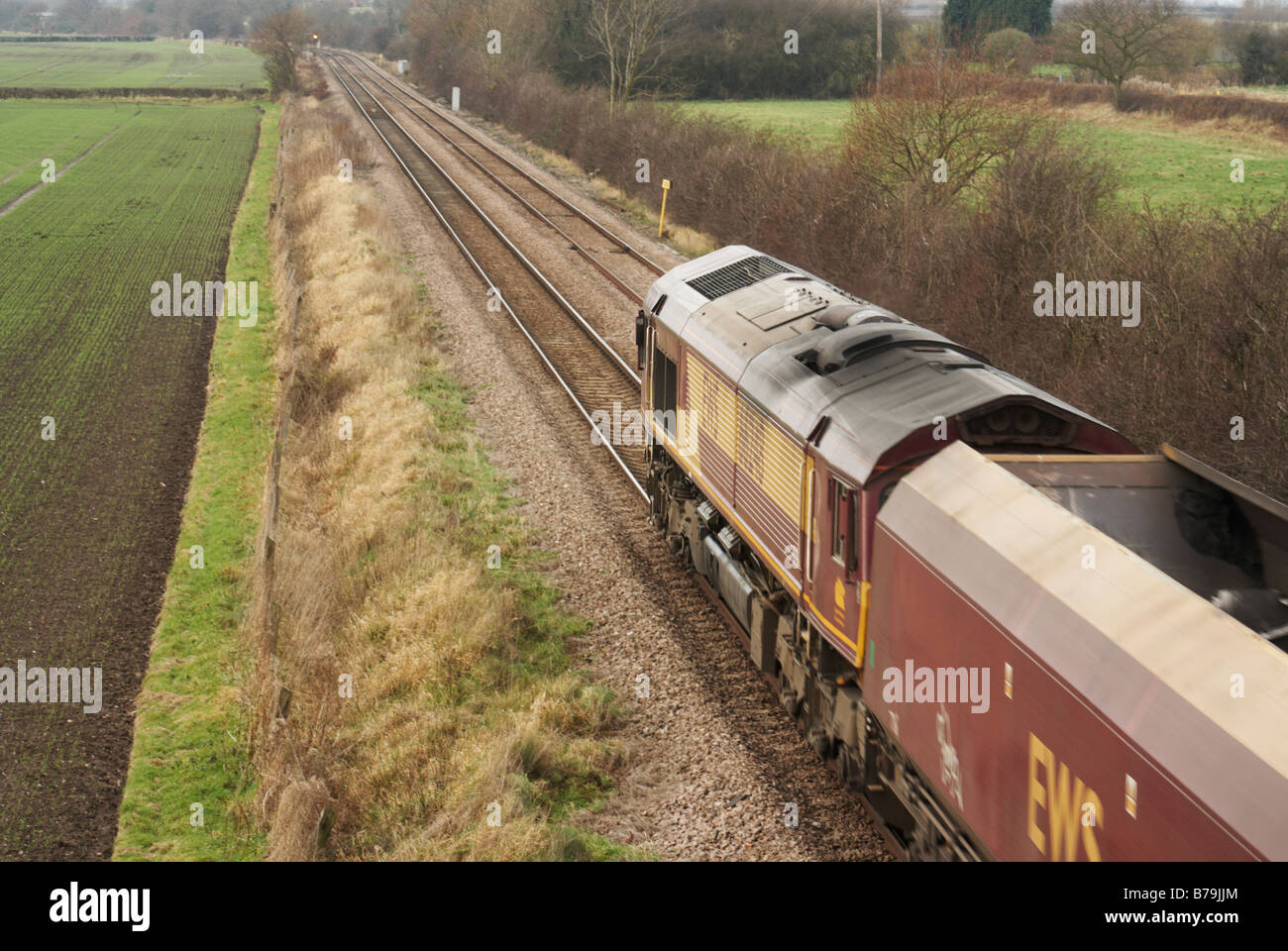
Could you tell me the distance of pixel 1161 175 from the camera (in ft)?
110

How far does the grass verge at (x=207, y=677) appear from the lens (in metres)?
10.4

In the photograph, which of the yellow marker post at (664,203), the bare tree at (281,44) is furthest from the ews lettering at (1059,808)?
the bare tree at (281,44)

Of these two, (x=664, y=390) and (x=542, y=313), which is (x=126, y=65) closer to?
(x=542, y=313)

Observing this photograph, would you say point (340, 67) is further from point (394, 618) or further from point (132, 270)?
point (394, 618)


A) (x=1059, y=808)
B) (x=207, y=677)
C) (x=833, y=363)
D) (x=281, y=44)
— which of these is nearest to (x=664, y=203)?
(x=207, y=677)

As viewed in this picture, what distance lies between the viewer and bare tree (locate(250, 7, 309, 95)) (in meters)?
81.4

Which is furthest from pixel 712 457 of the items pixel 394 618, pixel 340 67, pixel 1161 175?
pixel 340 67

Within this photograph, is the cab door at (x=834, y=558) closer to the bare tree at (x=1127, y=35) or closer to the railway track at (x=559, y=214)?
the railway track at (x=559, y=214)

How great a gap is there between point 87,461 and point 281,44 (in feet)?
237

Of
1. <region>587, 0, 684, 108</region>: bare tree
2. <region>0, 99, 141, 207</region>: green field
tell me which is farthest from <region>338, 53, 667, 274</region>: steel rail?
<region>0, 99, 141, 207</region>: green field

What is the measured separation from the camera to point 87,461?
1947 cm

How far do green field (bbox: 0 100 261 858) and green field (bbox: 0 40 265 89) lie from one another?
226ft

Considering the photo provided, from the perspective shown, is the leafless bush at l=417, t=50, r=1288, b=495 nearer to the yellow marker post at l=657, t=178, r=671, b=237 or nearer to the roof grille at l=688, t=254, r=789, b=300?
the yellow marker post at l=657, t=178, r=671, b=237

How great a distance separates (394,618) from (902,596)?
23.4 ft
